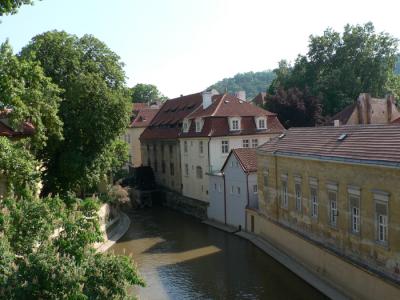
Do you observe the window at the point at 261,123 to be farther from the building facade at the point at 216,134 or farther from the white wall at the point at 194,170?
the white wall at the point at 194,170

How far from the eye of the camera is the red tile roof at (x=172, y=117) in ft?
145

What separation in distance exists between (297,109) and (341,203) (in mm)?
27967

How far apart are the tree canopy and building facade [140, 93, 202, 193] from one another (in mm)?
11825

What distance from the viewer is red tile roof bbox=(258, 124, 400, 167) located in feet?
56.9

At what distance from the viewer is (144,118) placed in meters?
57.0

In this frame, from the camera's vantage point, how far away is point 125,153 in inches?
1355

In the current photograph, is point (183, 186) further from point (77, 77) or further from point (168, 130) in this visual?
point (77, 77)

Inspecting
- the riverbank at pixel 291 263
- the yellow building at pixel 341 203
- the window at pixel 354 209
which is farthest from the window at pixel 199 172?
the window at pixel 354 209

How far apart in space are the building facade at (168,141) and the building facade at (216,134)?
2.40m

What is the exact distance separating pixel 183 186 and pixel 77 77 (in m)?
16.6


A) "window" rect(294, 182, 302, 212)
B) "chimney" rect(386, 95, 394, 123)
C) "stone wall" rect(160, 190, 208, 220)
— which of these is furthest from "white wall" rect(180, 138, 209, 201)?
"chimney" rect(386, 95, 394, 123)

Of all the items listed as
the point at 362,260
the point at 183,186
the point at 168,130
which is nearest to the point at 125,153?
the point at 183,186

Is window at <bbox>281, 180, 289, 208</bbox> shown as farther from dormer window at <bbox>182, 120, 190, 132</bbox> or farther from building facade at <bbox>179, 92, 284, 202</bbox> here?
dormer window at <bbox>182, 120, 190, 132</bbox>

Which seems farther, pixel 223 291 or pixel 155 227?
pixel 155 227
